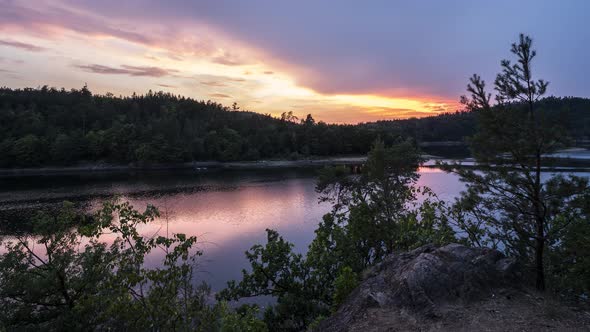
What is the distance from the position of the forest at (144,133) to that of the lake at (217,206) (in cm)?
3539

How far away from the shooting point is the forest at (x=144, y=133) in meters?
99.8

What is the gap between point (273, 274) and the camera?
46.4 feet

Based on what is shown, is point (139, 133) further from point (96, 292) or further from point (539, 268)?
point (539, 268)

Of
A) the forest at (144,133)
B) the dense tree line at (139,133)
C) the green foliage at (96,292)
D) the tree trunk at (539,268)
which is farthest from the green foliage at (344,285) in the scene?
the dense tree line at (139,133)

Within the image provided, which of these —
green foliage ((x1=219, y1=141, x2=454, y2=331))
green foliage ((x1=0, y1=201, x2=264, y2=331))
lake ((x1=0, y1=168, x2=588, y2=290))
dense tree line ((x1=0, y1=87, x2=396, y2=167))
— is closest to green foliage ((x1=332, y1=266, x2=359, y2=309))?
green foliage ((x1=219, y1=141, x2=454, y2=331))

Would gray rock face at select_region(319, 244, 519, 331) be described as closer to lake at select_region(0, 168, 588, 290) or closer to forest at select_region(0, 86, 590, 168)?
lake at select_region(0, 168, 588, 290)

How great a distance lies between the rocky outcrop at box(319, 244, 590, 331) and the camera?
8.38m

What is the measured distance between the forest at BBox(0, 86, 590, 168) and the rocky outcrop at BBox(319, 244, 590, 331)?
95149mm

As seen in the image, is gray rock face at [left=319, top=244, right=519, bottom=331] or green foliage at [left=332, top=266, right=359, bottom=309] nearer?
gray rock face at [left=319, top=244, right=519, bottom=331]

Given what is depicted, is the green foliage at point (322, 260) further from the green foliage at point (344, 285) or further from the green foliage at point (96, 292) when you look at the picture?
the green foliage at point (96, 292)

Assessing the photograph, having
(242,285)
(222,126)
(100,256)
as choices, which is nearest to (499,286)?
(242,285)

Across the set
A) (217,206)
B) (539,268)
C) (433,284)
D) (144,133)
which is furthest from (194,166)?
(539,268)

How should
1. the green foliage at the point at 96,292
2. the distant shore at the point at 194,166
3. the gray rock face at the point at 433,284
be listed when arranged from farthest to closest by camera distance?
the distant shore at the point at 194,166
the gray rock face at the point at 433,284
the green foliage at the point at 96,292

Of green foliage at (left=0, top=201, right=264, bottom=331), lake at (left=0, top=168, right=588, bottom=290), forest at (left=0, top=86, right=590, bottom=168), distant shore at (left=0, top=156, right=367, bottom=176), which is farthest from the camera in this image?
forest at (left=0, top=86, right=590, bottom=168)
